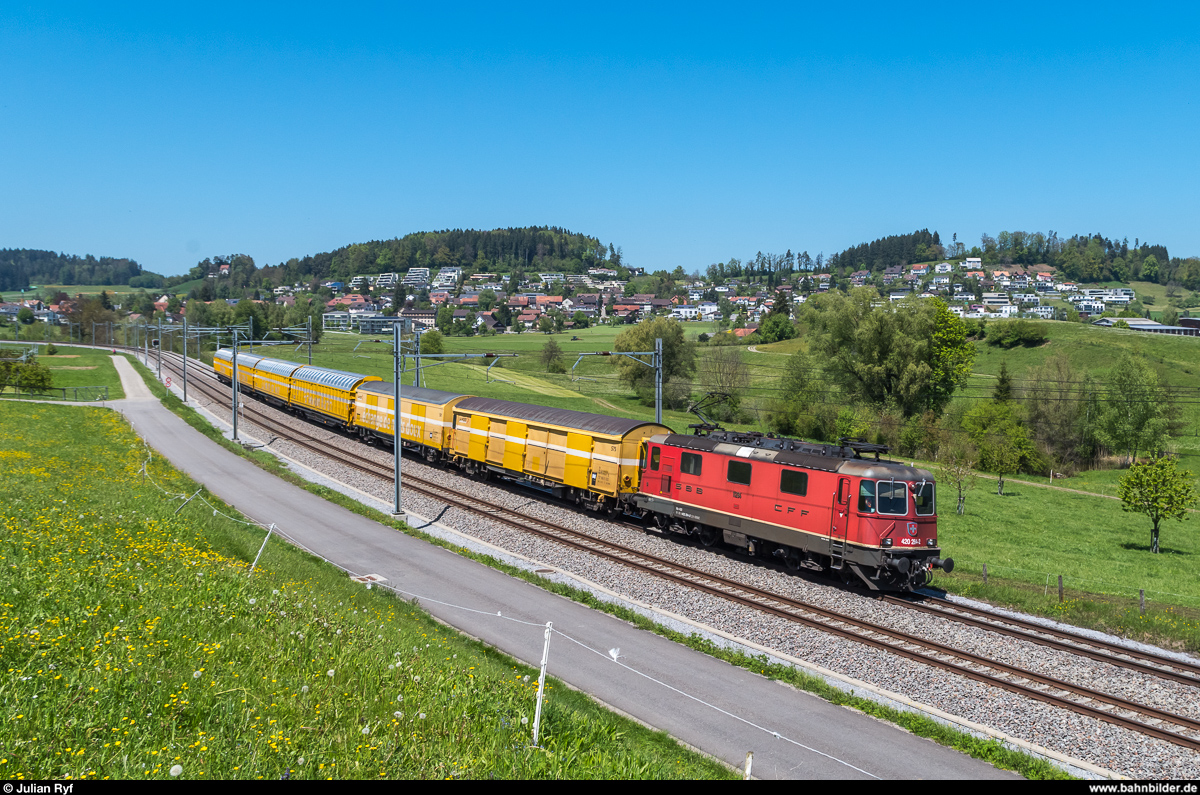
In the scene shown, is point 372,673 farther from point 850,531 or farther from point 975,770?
point 850,531

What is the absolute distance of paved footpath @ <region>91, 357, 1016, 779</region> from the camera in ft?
42.0

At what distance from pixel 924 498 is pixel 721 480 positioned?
6241 mm

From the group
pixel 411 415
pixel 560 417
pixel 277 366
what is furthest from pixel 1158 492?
pixel 277 366

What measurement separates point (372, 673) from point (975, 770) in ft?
31.6

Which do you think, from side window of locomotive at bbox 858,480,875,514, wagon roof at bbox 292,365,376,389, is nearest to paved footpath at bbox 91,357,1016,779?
side window of locomotive at bbox 858,480,875,514

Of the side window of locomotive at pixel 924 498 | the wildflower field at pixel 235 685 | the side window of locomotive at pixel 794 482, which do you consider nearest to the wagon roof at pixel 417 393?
the side window of locomotive at pixel 794 482

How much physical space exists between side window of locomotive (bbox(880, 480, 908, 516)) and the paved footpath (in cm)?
710

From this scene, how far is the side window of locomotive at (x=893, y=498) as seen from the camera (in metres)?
21.0

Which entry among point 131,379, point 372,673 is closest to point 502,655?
point 372,673

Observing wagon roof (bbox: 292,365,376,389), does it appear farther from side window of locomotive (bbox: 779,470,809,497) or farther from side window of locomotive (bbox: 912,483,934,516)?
side window of locomotive (bbox: 912,483,934,516)

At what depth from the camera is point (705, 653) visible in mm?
17438

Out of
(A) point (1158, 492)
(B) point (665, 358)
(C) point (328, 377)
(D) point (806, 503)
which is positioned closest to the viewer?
(D) point (806, 503)

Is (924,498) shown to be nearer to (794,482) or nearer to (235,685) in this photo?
(794,482)

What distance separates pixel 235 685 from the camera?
31.7 ft
